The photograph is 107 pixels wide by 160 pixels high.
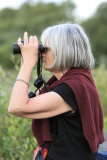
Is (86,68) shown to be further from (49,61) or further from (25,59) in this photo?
(25,59)

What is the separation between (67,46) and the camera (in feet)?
6.86

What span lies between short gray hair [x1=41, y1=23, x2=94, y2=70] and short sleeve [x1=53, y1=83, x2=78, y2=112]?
0.66ft

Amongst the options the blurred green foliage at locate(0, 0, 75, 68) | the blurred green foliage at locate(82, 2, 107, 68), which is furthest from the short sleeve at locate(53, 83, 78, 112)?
the blurred green foliage at locate(82, 2, 107, 68)

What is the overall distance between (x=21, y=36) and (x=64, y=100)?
79.2 ft

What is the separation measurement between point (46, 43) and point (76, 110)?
1.87ft

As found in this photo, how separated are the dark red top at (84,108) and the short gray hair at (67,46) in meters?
0.09

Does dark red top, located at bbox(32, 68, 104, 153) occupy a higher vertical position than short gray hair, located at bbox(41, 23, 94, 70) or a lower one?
lower

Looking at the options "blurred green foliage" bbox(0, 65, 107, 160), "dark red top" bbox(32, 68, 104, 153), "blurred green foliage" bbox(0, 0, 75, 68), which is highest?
"blurred green foliage" bbox(0, 0, 75, 68)

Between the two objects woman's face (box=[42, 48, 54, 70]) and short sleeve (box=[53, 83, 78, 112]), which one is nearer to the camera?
short sleeve (box=[53, 83, 78, 112])

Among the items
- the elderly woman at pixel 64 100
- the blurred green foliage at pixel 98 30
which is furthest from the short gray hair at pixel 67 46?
the blurred green foliage at pixel 98 30

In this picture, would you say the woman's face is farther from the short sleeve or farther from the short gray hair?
the short sleeve

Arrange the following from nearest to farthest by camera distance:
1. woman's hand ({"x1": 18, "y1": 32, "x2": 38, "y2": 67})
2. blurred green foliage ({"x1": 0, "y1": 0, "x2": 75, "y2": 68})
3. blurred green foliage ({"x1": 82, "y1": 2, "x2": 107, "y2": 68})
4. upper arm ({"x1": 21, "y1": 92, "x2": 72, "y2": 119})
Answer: upper arm ({"x1": 21, "y1": 92, "x2": 72, "y2": 119}) < woman's hand ({"x1": 18, "y1": 32, "x2": 38, "y2": 67}) < blurred green foliage ({"x1": 82, "y1": 2, "x2": 107, "y2": 68}) < blurred green foliage ({"x1": 0, "y1": 0, "x2": 75, "y2": 68})

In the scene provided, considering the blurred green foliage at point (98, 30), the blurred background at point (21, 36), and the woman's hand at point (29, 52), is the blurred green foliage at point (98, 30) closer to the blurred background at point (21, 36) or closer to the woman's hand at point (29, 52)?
the blurred background at point (21, 36)

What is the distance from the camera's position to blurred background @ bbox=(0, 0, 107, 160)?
396 centimetres
